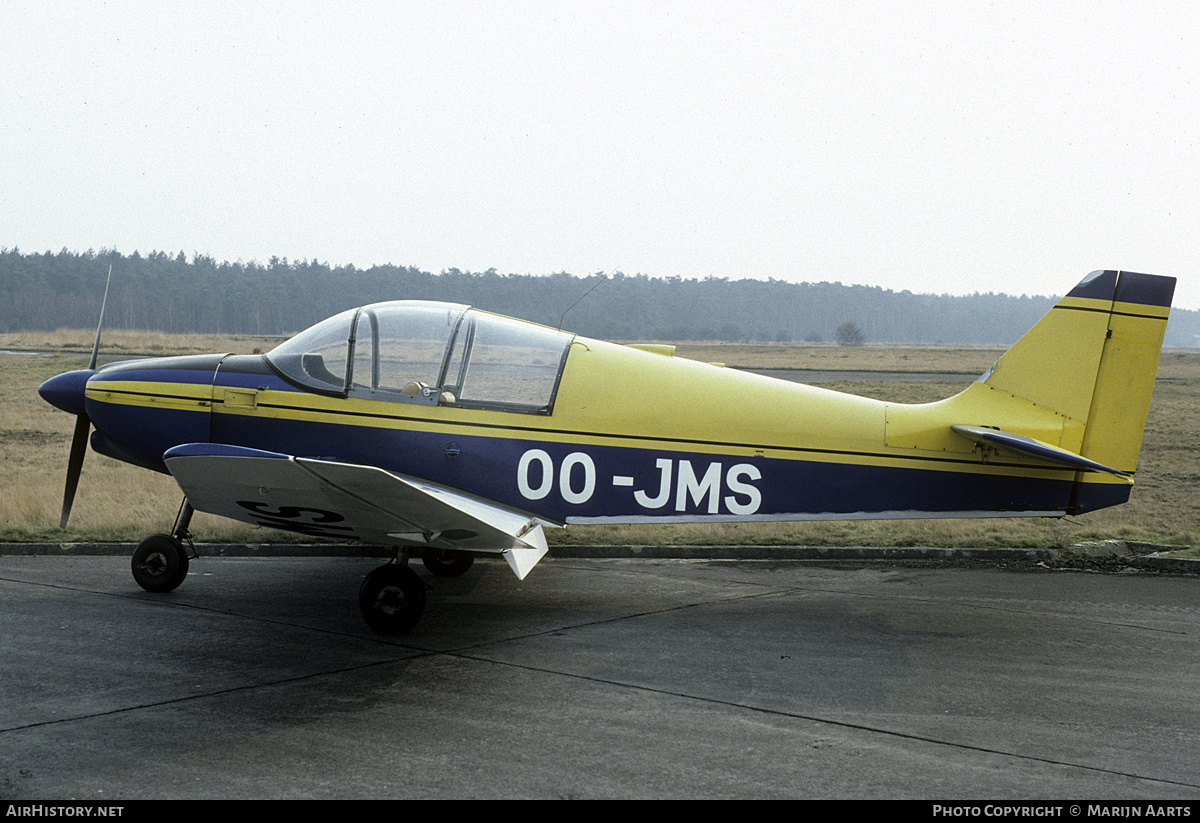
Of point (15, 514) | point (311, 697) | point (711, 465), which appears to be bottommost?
point (15, 514)

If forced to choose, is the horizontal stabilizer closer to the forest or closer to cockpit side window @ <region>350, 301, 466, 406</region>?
cockpit side window @ <region>350, 301, 466, 406</region>

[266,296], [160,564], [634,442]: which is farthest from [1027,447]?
[266,296]

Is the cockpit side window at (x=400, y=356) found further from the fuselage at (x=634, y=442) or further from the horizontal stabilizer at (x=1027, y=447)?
the horizontal stabilizer at (x=1027, y=447)

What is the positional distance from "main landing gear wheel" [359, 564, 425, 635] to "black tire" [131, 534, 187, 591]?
2185mm

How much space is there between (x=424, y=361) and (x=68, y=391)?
3308 mm

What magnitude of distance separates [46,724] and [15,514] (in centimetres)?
706

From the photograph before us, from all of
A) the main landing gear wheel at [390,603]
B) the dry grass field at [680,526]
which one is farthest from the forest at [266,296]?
the main landing gear wheel at [390,603]

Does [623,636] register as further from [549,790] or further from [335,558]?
[335,558]

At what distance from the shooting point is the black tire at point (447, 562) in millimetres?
8625

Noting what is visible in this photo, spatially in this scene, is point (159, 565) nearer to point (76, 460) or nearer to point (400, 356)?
point (76, 460)

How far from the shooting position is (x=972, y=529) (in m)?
11.2

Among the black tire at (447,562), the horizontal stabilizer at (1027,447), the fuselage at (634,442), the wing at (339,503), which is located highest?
the horizontal stabilizer at (1027,447)

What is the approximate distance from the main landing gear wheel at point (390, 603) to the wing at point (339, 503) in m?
0.28
